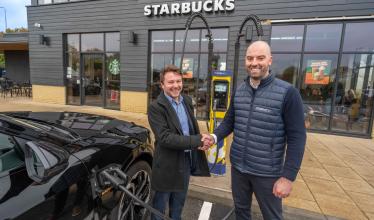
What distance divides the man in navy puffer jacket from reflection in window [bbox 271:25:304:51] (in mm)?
5758

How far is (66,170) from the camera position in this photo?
1.61 metres

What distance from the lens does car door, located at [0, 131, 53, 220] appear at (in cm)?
127

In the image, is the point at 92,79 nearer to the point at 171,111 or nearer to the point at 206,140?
the point at 171,111

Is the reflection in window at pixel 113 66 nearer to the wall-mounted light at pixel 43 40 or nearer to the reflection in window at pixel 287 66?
the wall-mounted light at pixel 43 40

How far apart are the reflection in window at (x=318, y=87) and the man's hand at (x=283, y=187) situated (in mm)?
5997

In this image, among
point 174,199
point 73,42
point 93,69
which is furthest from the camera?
point 73,42

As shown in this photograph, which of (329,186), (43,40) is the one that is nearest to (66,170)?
(329,186)

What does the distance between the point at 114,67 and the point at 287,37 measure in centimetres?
619

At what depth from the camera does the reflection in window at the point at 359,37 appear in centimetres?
632

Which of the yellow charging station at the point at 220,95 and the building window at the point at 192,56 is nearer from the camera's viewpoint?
the yellow charging station at the point at 220,95

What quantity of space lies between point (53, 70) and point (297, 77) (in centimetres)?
957

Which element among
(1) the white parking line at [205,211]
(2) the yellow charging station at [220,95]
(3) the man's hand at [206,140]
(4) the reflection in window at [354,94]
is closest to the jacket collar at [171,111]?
(3) the man's hand at [206,140]

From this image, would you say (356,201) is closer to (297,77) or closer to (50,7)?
(297,77)

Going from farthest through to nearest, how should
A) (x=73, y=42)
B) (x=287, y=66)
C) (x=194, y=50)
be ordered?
(x=73, y=42) < (x=194, y=50) < (x=287, y=66)
